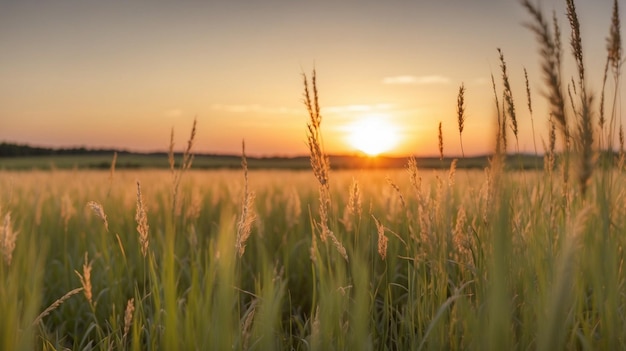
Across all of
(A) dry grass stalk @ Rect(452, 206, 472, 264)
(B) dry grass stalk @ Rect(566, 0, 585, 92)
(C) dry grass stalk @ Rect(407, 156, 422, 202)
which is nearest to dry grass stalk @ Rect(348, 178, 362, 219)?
(C) dry grass stalk @ Rect(407, 156, 422, 202)

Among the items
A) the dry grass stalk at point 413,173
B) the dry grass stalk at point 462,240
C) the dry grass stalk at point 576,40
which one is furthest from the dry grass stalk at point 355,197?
the dry grass stalk at point 576,40

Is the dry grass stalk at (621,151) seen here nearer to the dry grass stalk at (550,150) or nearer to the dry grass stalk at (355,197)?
the dry grass stalk at (550,150)

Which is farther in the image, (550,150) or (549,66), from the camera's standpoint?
(550,150)

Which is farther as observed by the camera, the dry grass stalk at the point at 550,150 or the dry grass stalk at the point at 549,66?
the dry grass stalk at the point at 550,150


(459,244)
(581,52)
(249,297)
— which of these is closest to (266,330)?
(459,244)

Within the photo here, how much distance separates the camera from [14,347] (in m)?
1.58

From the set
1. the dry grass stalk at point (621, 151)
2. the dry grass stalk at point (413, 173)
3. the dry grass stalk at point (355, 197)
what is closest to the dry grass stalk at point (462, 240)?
the dry grass stalk at point (413, 173)

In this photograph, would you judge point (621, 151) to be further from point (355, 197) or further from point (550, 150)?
point (355, 197)

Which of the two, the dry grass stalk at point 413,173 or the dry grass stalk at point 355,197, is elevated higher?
the dry grass stalk at point 413,173

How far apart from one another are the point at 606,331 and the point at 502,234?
0.69 metres

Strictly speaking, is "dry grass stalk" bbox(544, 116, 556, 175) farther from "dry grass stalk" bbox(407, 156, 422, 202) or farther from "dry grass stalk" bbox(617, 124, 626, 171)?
"dry grass stalk" bbox(407, 156, 422, 202)

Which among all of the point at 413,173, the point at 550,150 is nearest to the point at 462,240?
the point at 413,173

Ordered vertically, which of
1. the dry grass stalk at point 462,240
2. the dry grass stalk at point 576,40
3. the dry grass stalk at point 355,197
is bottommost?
the dry grass stalk at point 462,240

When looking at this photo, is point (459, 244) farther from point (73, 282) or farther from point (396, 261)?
point (73, 282)
